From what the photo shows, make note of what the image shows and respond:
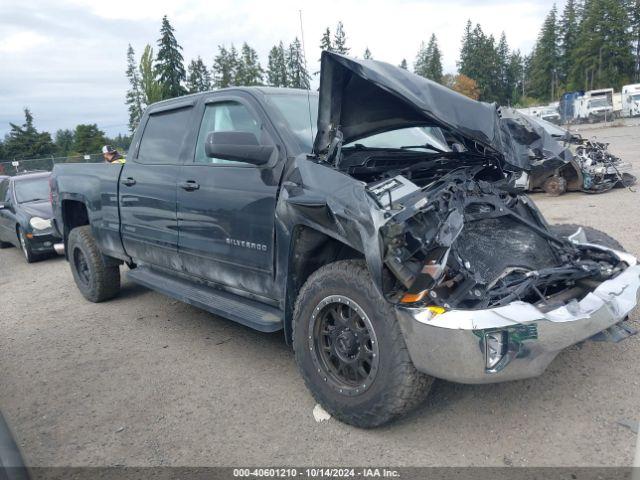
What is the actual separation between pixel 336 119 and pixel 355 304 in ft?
3.99

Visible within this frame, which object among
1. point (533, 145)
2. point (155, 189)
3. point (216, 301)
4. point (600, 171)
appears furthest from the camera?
point (600, 171)

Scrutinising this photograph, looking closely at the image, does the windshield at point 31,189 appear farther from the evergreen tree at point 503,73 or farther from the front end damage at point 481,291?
the evergreen tree at point 503,73

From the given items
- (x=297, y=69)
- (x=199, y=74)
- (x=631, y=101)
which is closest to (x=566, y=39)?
(x=631, y=101)

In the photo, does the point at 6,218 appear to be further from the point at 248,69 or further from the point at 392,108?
the point at 248,69

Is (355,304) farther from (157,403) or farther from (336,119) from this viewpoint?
(157,403)

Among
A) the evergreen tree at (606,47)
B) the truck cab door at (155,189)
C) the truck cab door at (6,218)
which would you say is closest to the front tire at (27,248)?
the truck cab door at (6,218)

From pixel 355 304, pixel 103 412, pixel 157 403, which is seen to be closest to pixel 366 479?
pixel 355 304

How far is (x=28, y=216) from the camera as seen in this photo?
30.6 ft

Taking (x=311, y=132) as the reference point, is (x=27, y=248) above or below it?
below

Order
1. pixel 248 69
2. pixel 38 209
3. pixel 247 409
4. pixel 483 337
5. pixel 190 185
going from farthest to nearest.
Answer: pixel 248 69 < pixel 38 209 < pixel 190 185 < pixel 247 409 < pixel 483 337

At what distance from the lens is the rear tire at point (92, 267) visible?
19.3 feet

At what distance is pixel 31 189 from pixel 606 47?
79.1 meters

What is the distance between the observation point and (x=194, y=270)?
4398mm

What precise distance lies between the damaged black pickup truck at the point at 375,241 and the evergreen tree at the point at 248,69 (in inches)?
2216
